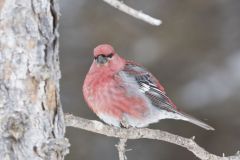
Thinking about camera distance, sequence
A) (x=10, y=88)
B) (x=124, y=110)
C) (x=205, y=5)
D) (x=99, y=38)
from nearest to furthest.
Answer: (x=10, y=88) → (x=124, y=110) → (x=99, y=38) → (x=205, y=5)

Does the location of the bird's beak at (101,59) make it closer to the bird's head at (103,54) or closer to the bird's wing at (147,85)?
the bird's head at (103,54)

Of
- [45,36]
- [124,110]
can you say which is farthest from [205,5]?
[45,36]

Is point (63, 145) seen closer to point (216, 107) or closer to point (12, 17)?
point (12, 17)

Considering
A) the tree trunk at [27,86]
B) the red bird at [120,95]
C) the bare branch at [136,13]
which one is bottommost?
the tree trunk at [27,86]

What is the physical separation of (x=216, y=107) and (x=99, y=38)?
1.58m

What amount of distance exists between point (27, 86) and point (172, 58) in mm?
4457

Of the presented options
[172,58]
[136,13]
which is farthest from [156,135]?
[172,58]

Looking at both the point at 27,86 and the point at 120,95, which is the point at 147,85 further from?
the point at 27,86

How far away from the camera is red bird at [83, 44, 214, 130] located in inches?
165

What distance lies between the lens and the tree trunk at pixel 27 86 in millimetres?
2266

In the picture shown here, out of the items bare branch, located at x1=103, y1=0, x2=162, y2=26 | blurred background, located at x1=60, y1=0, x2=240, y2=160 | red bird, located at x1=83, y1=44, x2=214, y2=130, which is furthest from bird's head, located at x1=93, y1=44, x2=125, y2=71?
blurred background, located at x1=60, y1=0, x2=240, y2=160

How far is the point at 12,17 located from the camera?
2.31 metres

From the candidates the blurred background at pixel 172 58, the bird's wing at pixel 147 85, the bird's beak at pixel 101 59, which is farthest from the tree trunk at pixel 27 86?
the blurred background at pixel 172 58

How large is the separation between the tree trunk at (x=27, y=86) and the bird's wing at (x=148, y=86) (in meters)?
2.08
